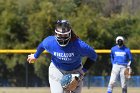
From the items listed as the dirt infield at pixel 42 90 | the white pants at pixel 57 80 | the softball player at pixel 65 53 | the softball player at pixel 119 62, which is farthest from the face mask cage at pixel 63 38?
the dirt infield at pixel 42 90

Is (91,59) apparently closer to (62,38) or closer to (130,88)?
(62,38)

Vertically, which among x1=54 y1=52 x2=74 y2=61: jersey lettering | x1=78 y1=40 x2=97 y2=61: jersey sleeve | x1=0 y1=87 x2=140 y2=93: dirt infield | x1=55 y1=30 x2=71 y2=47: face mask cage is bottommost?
x1=0 y1=87 x2=140 y2=93: dirt infield

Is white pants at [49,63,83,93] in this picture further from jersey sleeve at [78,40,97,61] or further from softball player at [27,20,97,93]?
jersey sleeve at [78,40,97,61]

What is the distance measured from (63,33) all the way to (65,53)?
35cm

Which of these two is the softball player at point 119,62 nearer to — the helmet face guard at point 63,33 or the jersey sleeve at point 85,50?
the jersey sleeve at point 85,50

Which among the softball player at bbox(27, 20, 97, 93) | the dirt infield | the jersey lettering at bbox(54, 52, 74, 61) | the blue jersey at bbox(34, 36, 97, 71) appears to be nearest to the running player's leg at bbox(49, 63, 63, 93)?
the softball player at bbox(27, 20, 97, 93)

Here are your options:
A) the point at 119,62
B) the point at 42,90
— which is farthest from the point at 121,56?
the point at 42,90

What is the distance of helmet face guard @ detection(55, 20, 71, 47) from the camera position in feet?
25.3

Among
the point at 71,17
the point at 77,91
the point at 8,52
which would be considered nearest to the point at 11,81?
the point at 8,52

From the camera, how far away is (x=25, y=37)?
24344 mm

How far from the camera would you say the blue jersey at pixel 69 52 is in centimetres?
789

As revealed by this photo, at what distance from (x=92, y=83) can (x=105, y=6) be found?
14.8 meters

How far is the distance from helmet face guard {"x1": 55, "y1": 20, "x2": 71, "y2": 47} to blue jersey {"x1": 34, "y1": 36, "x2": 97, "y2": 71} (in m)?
0.12

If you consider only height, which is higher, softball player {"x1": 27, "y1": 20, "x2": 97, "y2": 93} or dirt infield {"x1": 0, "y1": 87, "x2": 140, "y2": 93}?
softball player {"x1": 27, "y1": 20, "x2": 97, "y2": 93}
